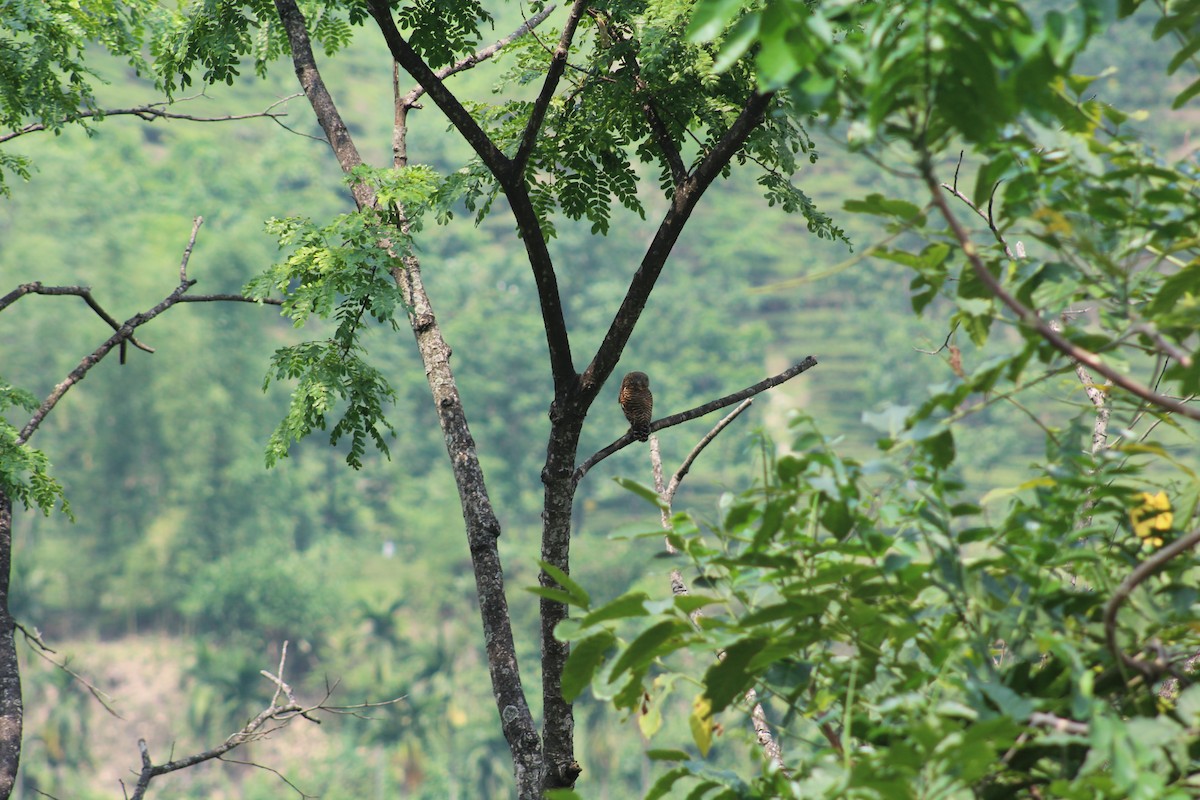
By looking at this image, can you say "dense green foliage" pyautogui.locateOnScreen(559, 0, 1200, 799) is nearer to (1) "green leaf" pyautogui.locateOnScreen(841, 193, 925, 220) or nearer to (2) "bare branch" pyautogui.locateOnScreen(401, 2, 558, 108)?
(1) "green leaf" pyautogui.locateOnScreen(841, 193, 925, 220)

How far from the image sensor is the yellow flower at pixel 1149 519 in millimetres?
1057

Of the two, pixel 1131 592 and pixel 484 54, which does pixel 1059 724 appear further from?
pixel 484 54

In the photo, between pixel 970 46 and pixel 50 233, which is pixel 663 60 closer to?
pixel 970 46

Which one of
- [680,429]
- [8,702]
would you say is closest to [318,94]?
[8,702]

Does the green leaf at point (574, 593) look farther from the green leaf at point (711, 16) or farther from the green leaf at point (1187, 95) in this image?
the green leaf at point (1187, 95)

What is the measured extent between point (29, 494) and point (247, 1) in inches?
60.1

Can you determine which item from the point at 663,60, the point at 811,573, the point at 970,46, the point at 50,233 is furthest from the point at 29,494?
the point at 50,233

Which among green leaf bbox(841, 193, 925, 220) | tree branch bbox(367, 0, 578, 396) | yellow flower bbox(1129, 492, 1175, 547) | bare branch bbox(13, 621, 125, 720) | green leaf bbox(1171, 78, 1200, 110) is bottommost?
yellow flower bbox(1129, 492, 1175, 547)

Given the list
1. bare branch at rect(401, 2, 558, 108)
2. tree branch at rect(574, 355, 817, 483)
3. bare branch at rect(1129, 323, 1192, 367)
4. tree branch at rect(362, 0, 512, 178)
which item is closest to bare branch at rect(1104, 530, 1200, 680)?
bare branch at rect(1129, 323, 1192, 367)

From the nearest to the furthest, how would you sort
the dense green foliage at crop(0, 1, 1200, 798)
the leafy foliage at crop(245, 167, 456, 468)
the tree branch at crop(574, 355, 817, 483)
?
the dense green foliage at crop(0, 1, 1200, 798)
the tree branch at crop(574, 355, 817, 483)
the leafy foliage at crop(245, 167, 456, 468)

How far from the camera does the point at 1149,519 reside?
1.07 metres

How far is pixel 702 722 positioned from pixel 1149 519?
46cm

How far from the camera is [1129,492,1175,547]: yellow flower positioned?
1.06 metres

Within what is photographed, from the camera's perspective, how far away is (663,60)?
7.93ft
